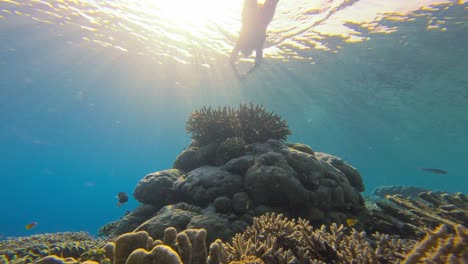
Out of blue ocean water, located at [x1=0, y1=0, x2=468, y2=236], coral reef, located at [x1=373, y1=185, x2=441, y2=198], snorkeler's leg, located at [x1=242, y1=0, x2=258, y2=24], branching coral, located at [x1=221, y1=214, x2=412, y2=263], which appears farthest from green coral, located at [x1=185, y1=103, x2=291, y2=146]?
coral reef, located at [x1=373, y1=185, x2=441, y2=198]

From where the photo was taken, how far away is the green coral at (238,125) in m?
7.77

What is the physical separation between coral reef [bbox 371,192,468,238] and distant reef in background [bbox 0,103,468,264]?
0.02 meters

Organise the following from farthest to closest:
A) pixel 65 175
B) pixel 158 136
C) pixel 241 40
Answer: pixel 65 175 < pixel 158 136 < pixel 241 40

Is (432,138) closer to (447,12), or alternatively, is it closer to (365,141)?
(365,141)

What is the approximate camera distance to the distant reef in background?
2.86 m

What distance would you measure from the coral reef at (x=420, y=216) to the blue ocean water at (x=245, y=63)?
11718 millimetres

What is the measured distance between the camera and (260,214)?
545cm

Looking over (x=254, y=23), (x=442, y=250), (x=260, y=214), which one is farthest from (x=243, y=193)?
(x=254, y=23)

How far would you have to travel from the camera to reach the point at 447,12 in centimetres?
1387

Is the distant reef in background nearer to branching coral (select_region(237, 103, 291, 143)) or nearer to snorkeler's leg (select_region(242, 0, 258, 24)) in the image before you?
branching coral (select_region(237, 103, 291, 143))

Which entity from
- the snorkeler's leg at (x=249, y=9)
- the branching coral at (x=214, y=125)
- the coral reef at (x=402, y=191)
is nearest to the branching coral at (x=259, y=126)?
the branching coral at (x=214, y=125)

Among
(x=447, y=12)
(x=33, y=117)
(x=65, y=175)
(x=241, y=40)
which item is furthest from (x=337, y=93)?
(x=65, y=175)

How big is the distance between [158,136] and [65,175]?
57023 millimetres

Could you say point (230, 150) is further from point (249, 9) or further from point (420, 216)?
point (249, 9)
